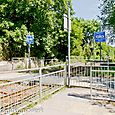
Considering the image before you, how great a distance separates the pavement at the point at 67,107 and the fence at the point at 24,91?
308mm

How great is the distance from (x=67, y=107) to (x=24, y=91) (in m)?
1.33

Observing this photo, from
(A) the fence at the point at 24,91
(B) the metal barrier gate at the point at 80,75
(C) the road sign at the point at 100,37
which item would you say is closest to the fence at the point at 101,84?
(B) the metal barrier gate at the point at 80,75

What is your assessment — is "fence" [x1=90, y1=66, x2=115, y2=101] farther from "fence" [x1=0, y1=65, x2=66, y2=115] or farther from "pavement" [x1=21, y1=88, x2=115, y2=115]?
"fence" [x1=0, y1=65, x2=66, y2=115]

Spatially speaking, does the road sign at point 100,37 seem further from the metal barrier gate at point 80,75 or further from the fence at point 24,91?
the fence at point 24,91

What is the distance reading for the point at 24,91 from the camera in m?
6.96

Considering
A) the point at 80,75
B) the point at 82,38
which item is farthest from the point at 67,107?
the point at 82,38

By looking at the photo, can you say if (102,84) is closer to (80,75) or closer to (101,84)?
(101,84)

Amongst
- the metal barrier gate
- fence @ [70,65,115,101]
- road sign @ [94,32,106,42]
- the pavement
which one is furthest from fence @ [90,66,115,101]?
road sign @ [94,32,106,42]

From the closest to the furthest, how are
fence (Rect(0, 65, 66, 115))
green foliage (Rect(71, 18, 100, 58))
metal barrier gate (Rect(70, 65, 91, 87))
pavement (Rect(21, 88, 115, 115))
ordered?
1. fence (Rect(0, 65, 66, 115))
2. pavement (Rect(21, 88, 115, 115))
3. metal barrier gate (Rect(70, 65, 91, 87))
4. green foliage (Rect(71, 18, 100, 58))

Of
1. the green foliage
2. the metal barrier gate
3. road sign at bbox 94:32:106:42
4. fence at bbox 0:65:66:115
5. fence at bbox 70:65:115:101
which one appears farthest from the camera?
the green foliage

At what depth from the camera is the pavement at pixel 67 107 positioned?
253 inches

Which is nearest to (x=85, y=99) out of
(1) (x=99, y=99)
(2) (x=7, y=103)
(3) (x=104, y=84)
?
(1) (x=99, y=99)

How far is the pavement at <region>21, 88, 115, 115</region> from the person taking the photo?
642cm

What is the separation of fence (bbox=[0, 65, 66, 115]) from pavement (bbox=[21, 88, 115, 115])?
0.31 m
